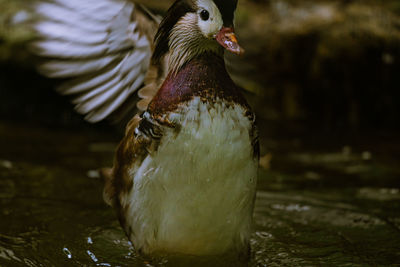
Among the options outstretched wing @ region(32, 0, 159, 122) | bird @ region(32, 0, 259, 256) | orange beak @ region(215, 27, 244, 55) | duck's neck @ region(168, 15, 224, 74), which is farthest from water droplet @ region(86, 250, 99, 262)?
orange beak @ region(215, 27, 244, 55)

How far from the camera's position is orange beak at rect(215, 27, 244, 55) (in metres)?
2.50

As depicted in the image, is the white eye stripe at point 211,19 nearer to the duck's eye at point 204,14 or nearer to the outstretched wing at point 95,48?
the duck's eye at point 204,14

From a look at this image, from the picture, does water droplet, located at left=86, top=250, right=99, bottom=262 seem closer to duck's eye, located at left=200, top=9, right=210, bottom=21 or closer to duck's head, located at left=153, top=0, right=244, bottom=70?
duck's head, located at left=153, top=0, right=244, bottom=70

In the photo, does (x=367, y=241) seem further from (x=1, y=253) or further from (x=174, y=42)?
(x=1, y=253)

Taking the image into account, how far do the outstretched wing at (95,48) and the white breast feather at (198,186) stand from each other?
27.8 inches

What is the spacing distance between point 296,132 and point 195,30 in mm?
4320

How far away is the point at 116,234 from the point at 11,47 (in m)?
4.20

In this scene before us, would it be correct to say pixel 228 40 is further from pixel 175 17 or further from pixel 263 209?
pixel 263 209

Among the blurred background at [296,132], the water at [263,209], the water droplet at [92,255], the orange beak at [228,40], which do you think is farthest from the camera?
the blurred background at [296,132]

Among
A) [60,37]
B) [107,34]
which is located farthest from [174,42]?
[60,37]

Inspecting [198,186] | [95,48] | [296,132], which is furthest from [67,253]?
[296,132]

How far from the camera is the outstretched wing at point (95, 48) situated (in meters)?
3.20

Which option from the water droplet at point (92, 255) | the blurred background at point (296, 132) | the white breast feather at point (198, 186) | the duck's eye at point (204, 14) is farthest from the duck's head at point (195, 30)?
the water droplet at point (92, 255)

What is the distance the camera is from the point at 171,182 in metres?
2.60
